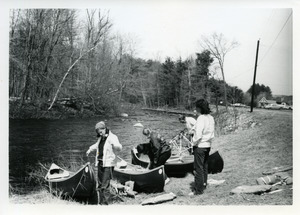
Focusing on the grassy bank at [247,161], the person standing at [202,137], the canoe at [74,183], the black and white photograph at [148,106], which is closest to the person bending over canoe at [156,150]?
the black and white photograph at [148,106]

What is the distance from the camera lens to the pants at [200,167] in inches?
214

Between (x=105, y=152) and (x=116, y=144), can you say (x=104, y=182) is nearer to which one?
(x=105, y=152)

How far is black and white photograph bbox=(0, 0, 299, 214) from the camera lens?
19.0 ft

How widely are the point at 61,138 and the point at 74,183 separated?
97cm

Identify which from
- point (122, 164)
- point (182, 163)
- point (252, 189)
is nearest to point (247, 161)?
point (252, 189)

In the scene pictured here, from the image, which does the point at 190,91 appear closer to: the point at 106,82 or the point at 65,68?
the point at 106,82

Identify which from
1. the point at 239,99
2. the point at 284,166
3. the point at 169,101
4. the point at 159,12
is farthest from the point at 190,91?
the point at 284,166

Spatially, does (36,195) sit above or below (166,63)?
below

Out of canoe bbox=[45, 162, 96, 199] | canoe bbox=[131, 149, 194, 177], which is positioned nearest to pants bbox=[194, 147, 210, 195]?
canoe bbox=[131, 149, 194, 177]

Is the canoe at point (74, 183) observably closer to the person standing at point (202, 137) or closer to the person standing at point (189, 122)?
the person standing at point (202, 137)

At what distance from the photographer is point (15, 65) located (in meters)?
6.18

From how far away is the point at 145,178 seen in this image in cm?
589
